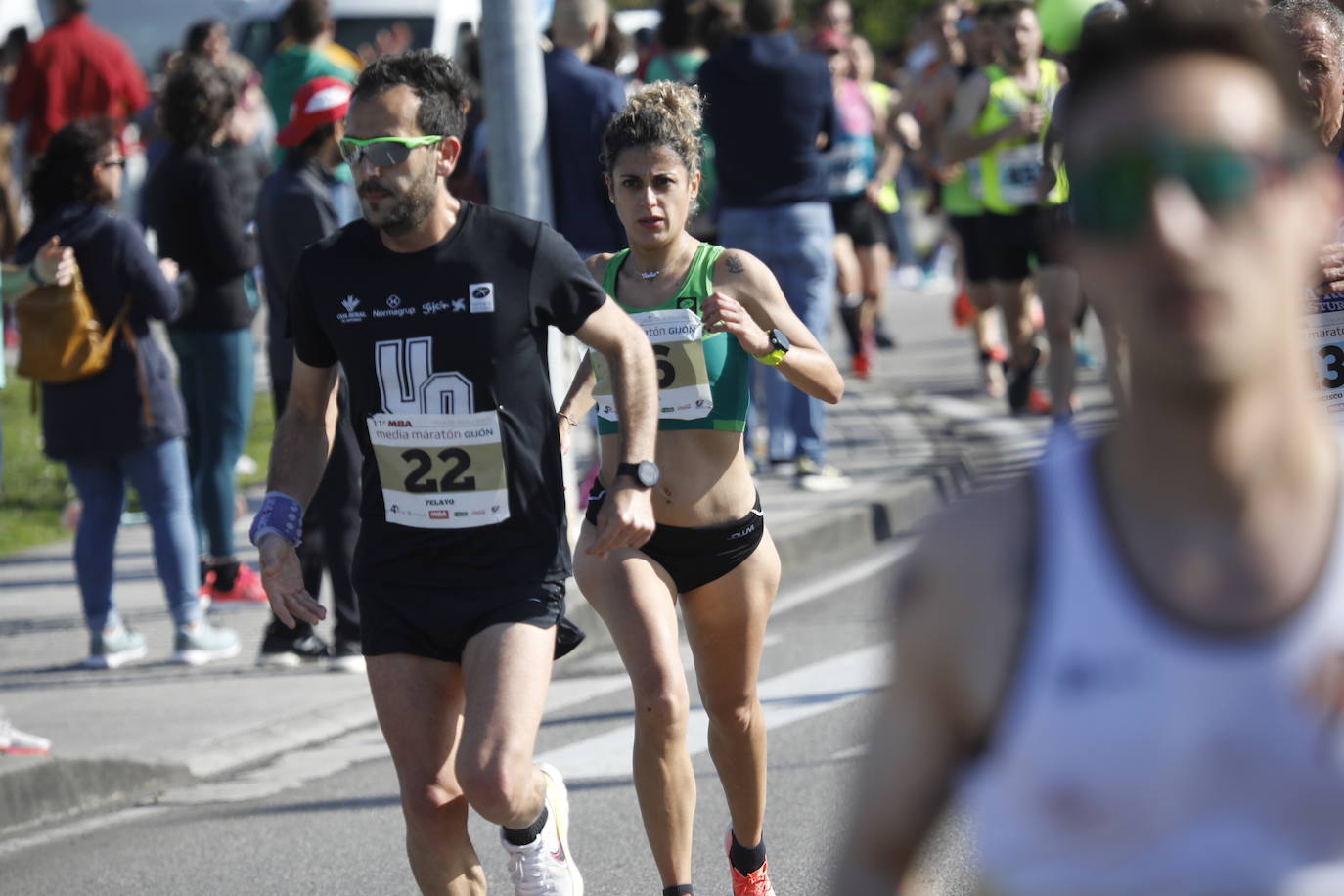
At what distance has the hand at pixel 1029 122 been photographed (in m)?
11.4

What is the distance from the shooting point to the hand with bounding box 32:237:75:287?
24.5 ft

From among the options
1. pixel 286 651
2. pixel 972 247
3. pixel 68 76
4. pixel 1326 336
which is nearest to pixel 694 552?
pixel 1326 336

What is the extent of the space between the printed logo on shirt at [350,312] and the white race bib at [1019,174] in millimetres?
7599

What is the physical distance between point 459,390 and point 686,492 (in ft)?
2.65

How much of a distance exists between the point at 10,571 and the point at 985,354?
6.56m

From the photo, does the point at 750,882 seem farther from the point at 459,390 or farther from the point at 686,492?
the point at 459,390

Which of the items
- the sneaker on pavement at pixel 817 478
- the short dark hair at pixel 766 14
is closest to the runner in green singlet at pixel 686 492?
the short dark hair at pixel 766 14

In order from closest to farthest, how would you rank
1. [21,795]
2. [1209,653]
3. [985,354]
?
[1209,653] → [21,795] → [985,354]

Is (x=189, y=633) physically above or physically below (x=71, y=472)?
below

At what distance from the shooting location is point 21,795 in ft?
20.9

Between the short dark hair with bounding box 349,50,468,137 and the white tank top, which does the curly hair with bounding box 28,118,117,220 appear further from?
the white tank top

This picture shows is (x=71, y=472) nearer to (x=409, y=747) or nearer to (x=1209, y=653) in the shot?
(x=409, y=747)

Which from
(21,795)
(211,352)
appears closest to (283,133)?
(211,352)

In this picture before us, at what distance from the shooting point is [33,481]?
12836mm
